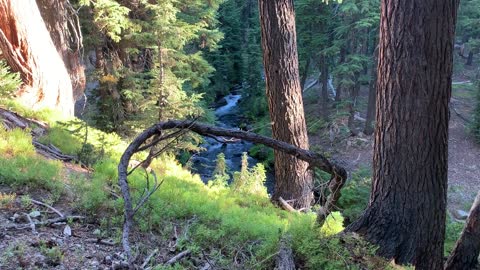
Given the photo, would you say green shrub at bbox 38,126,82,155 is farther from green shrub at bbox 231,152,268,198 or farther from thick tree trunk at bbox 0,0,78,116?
green shrub at bbox 231,152,268,198

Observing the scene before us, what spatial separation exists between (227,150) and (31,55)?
48.7 ft

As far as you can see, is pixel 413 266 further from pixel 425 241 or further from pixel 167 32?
pixel 167 32

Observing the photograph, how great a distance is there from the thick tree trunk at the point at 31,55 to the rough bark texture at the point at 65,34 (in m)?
0.98

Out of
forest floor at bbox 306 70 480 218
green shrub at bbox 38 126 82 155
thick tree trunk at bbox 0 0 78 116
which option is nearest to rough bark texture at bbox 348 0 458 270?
green shrub at bbox 38 126 82 155

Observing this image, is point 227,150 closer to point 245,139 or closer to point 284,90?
point 284,90

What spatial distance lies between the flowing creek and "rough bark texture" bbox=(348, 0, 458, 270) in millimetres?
9055

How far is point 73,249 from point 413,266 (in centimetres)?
280

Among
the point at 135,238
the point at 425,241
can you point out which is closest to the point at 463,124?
the point at 425,241

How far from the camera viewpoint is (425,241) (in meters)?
3.26

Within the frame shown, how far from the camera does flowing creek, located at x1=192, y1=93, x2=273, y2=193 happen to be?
17.0 m

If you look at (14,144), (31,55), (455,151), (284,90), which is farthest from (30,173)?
(455,151)

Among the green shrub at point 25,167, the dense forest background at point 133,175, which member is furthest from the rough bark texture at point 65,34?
the green shrub at point 25,167

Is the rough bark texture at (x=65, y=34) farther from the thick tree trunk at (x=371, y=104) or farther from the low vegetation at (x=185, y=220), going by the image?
the thick tree trunk at (x=371, y=104)

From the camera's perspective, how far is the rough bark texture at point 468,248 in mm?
4152
